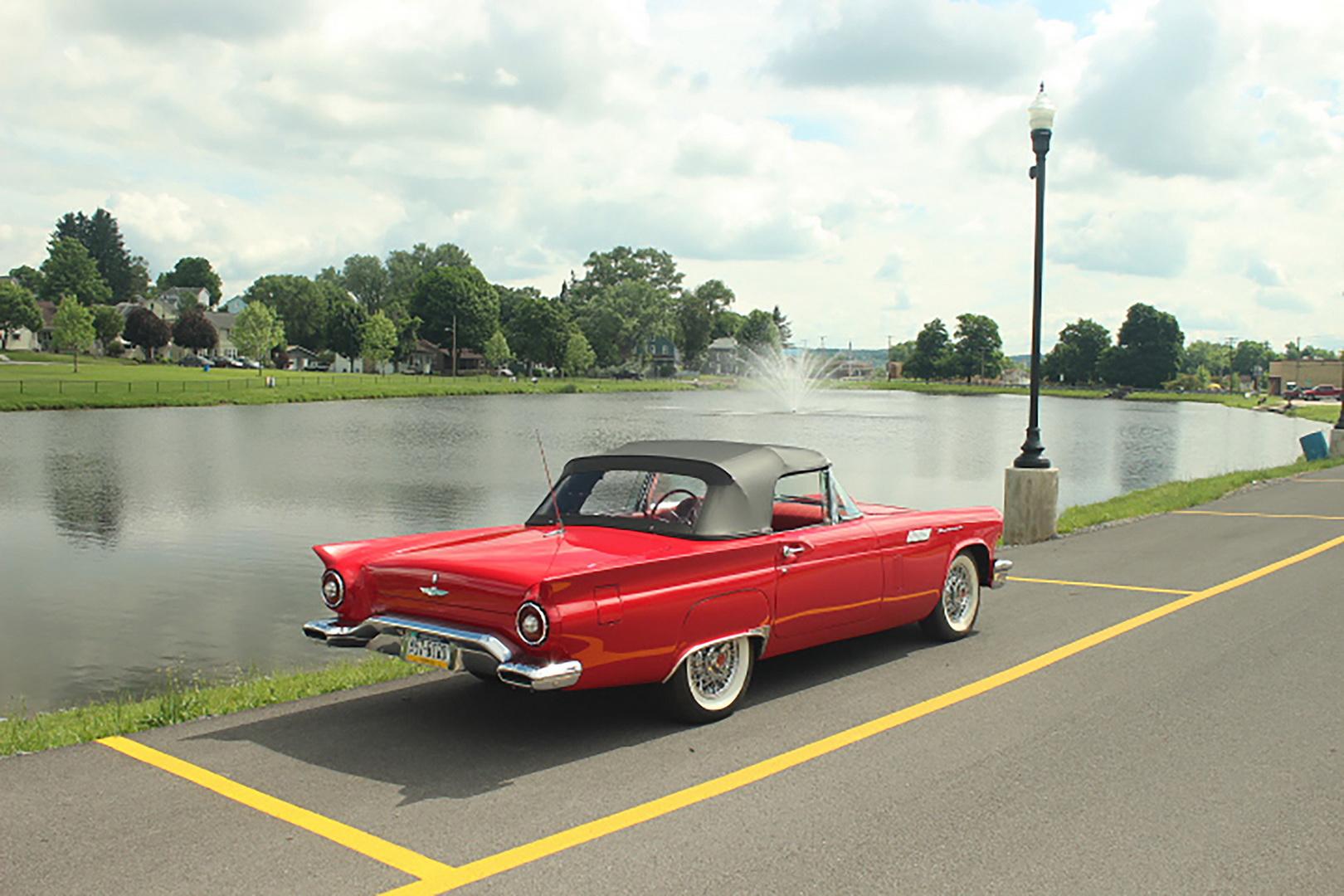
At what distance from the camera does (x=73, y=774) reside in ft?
17.5

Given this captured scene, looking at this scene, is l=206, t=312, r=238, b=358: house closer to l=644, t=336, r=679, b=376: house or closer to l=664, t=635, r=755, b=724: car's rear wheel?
l=644, t=336, r=679, b=376: house

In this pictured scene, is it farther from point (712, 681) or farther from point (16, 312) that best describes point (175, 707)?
point (16, 312)

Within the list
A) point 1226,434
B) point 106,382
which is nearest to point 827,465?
point 1226,434

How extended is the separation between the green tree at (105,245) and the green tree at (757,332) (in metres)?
90.7

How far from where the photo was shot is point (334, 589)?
6.55 m

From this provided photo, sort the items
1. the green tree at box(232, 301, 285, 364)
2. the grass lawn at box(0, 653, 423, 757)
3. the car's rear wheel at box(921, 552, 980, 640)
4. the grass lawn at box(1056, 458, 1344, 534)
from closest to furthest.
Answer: the grass lawn at box(0, 653, 423, 757) → the car's rear wheel at box(921, 552, 980, 640) → the grass lawn at box(1056, 458, 1344, 534) → the green tree at box(232, 301, 285, 364)

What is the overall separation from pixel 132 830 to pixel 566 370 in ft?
425

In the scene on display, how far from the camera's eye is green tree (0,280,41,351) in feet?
335

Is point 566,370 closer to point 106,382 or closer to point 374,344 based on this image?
point 374,344

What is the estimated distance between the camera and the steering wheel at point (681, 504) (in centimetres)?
679

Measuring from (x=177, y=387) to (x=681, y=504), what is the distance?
226 ft

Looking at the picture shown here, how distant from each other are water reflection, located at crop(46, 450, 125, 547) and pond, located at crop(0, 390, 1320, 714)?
81 mm

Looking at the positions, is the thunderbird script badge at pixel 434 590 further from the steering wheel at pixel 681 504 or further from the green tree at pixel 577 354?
the green tree at pixel 577 354

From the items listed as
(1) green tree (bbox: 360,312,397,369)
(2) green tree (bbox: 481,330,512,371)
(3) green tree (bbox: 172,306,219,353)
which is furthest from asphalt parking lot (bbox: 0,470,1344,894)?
(3) green tree (bbox: 172,306,219,353)
